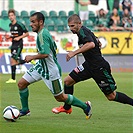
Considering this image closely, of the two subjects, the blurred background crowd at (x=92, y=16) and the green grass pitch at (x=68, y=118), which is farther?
the blurred background crowd at (x=92, y=16)

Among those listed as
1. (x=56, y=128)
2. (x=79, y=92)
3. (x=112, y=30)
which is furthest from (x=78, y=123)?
(x=112, y=30)

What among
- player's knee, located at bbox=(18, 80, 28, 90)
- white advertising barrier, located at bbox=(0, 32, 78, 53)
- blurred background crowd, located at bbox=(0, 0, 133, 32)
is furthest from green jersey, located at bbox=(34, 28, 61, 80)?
blurred background crowd, located at bbox=(0, 0, 133, 32)

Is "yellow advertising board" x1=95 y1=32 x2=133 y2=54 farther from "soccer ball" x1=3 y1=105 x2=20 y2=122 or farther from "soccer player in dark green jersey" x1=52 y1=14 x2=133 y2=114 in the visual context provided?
"soccer ball" x1=3 y1=105 x2=20 y2=122

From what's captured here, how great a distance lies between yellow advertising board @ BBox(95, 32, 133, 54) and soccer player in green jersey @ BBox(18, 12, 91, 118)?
13.8m

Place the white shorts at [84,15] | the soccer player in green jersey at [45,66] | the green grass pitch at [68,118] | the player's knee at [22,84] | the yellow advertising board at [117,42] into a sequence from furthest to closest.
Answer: the white shorts at [84,15] → the yellow advertising board at [117,42] → the player's knee at [22,84] → the soccer player in green jersey at [45,66] → the green grass pitch at [68,118]

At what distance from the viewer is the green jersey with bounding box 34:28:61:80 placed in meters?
9.29

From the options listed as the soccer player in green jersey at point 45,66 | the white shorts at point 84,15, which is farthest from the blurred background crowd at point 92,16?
the soccer player in green jersey at point 45,66

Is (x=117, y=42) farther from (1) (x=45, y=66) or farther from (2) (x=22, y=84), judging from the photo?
(1) (x=45, y=66)

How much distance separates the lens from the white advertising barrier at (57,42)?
22.1 m

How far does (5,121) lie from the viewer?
31.1 feet

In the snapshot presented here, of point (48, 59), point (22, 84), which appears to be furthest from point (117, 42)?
point (48, 59)

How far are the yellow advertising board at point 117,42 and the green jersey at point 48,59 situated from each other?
14049mm

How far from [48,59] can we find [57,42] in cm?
1328

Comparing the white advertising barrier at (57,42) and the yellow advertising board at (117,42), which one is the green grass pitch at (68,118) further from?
the yellow advertising board at (117,42)
